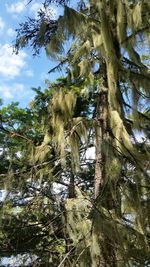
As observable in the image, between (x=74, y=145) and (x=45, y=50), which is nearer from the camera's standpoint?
(x=74, y=145)

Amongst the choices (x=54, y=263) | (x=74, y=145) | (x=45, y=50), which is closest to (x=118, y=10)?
(x=45, y=50)

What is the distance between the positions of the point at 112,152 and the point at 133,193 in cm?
63

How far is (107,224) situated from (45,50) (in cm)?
294

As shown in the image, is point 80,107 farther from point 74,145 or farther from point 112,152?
point 112,152

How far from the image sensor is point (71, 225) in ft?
15.6

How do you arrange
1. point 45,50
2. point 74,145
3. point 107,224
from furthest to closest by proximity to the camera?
point 45,50 → point 74,145 → point 107,224

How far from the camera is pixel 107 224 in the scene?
15.2 feet

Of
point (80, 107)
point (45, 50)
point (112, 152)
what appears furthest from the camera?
point (80, 107)

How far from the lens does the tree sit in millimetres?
4750

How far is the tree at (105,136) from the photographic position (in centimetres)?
475

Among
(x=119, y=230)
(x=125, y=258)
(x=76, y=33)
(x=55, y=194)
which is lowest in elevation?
(x=125, y=258)

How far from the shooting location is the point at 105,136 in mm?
5602

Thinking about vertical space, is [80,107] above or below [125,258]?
above

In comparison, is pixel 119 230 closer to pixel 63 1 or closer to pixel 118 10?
pixel 118 10
